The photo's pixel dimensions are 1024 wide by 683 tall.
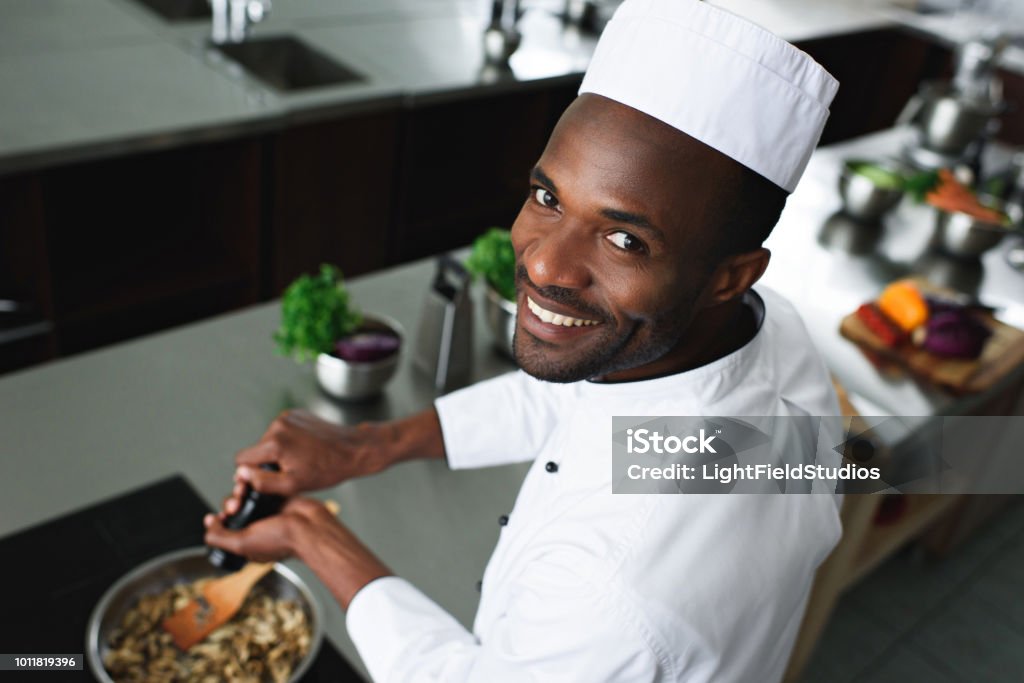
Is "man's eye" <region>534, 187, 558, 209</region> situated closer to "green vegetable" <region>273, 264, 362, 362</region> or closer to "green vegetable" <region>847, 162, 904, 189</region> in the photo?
"green vegetable" <region>273, 264, 362, 362</region>

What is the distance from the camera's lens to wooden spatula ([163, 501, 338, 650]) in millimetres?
1175

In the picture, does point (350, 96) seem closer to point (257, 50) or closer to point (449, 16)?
point (257, 50)

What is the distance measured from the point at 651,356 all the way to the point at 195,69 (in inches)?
82.2

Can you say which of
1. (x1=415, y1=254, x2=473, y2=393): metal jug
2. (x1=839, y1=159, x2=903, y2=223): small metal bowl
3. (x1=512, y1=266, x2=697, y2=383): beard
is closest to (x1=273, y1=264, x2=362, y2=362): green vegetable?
(x1=415, y1=254, x2=473, y2=393): metal jug

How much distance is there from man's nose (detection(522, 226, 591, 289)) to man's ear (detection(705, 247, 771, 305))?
121 millimetres

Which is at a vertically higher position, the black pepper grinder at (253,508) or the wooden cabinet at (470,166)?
the black pepper grinder at (253,508)

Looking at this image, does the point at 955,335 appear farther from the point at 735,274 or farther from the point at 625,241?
the point at 625,241

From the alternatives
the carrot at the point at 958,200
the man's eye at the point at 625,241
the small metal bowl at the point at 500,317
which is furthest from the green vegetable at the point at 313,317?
the carrot at the point at 958,200

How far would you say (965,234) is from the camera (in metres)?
2.32

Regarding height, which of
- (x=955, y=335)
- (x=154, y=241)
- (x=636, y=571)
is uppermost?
(x=636, y=571)

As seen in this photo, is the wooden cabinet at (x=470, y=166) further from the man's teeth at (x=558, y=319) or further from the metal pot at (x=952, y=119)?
the man's teeth at (x=558, y=319)

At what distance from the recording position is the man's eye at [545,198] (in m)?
0.88

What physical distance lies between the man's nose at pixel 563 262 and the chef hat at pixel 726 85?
0.12 meters

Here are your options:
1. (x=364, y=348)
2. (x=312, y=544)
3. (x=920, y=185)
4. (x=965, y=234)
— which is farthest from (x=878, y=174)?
(x=312, y=544)
